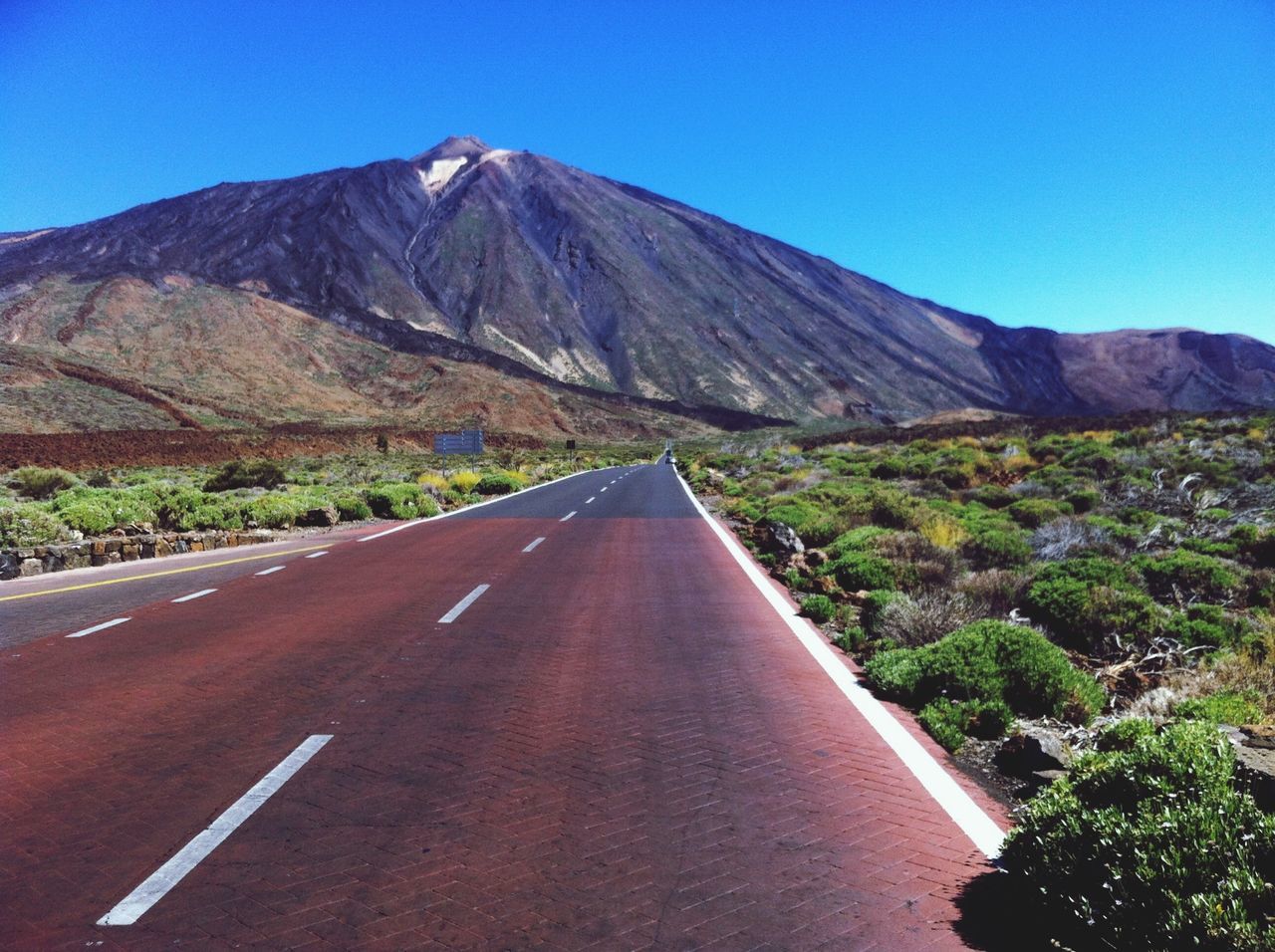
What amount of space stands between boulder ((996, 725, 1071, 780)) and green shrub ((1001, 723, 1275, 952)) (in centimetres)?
107

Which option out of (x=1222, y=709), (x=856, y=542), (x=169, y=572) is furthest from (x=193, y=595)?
(x=1222, y=709)

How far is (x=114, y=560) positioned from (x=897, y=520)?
47.4 ft

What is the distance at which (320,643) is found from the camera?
773cm

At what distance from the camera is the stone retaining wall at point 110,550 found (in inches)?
516

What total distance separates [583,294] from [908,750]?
129 m

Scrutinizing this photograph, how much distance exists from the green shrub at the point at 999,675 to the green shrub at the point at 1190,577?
16.8 ft

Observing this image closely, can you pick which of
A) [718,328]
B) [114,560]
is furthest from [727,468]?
[718,328]

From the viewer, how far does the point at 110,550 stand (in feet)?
47.4

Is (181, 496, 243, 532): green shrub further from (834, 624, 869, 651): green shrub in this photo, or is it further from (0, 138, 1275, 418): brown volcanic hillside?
(0, 138, 1275, 418): brown volcanic hillside

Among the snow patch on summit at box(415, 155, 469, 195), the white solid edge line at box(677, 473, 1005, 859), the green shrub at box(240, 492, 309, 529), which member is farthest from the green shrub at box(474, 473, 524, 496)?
the snow patch on summit at box(415, 155, 469, 195)

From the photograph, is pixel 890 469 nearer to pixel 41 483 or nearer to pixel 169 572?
pixel 169 572

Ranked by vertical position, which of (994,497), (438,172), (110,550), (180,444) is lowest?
(994,497)

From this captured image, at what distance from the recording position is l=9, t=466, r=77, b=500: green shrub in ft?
88.2

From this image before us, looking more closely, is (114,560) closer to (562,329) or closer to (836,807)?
(836,807)
